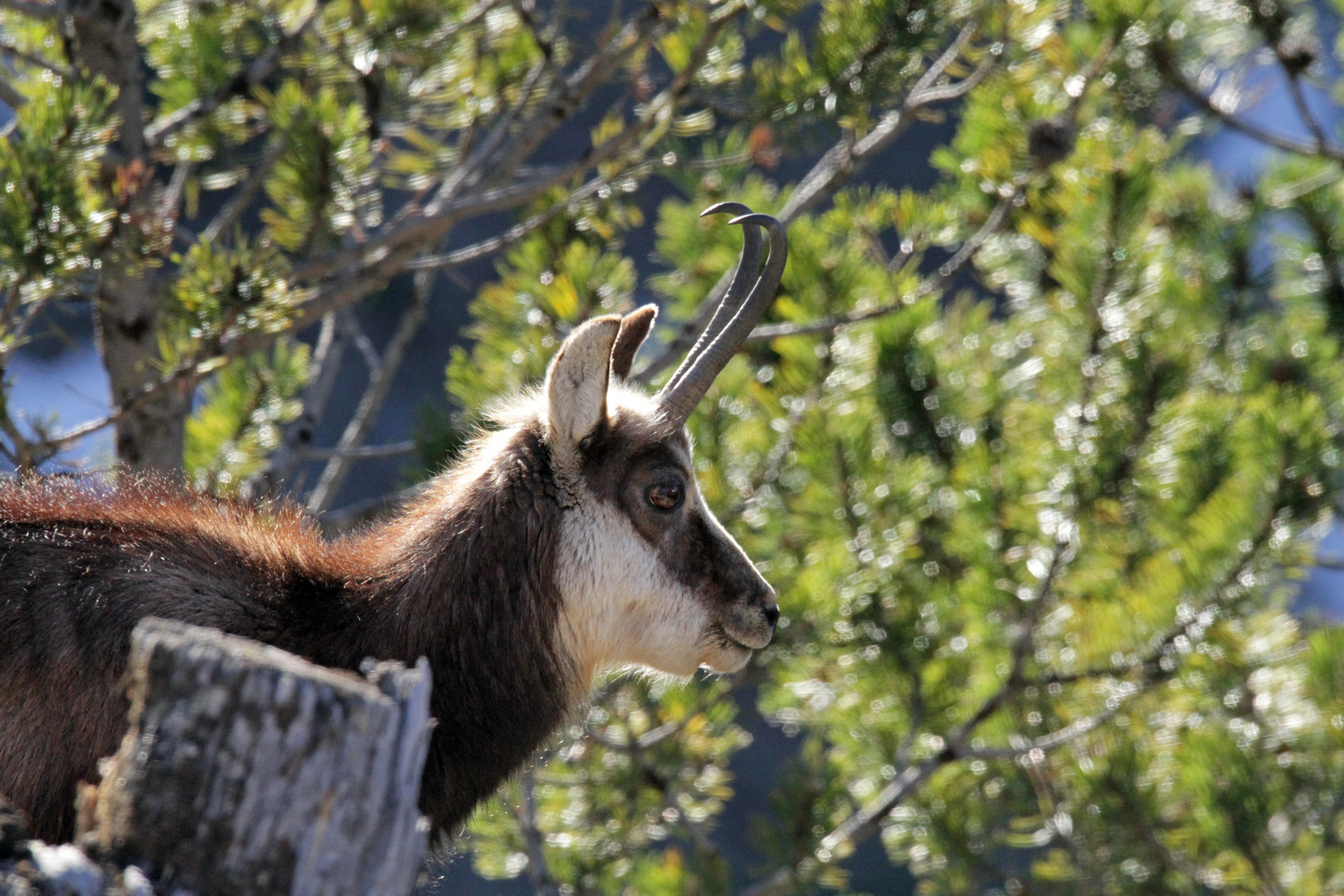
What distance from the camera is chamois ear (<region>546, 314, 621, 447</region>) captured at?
2188mm

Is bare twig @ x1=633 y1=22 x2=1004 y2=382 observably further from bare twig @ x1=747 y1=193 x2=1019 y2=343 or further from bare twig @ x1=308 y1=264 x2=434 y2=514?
bare twig @ x1=308 y1=264 x2=434 y2=514

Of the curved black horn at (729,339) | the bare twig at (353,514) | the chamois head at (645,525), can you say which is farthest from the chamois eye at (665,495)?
the bare twig at (353,514)

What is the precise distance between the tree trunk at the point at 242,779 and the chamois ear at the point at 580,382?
3.64 feet

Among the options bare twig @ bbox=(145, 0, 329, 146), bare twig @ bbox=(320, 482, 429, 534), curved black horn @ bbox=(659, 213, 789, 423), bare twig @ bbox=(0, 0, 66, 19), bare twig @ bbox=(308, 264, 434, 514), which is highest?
bare twig @ bbox=(0, 0, 66, 19)

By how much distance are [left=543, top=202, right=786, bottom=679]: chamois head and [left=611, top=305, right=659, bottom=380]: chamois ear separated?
199mm

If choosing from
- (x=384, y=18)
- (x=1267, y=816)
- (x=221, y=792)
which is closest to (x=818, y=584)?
(x=1267, y=816)

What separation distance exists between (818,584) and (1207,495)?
1225 millimetres

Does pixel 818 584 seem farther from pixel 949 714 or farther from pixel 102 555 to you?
pixel 102 555

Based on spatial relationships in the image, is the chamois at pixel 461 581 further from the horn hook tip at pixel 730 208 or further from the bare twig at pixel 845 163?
the bare twig at pixel 845 163

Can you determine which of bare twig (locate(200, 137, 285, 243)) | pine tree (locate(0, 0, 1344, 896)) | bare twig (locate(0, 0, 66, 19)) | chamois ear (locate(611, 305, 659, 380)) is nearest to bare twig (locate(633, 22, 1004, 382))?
pine tree (locate(0, 0, 1344, 896))

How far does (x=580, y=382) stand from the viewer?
2266 mm

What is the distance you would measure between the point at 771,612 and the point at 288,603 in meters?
0.93

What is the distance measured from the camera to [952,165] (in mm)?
4137

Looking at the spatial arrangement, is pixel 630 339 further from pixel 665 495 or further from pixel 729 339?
pixel 665 495
